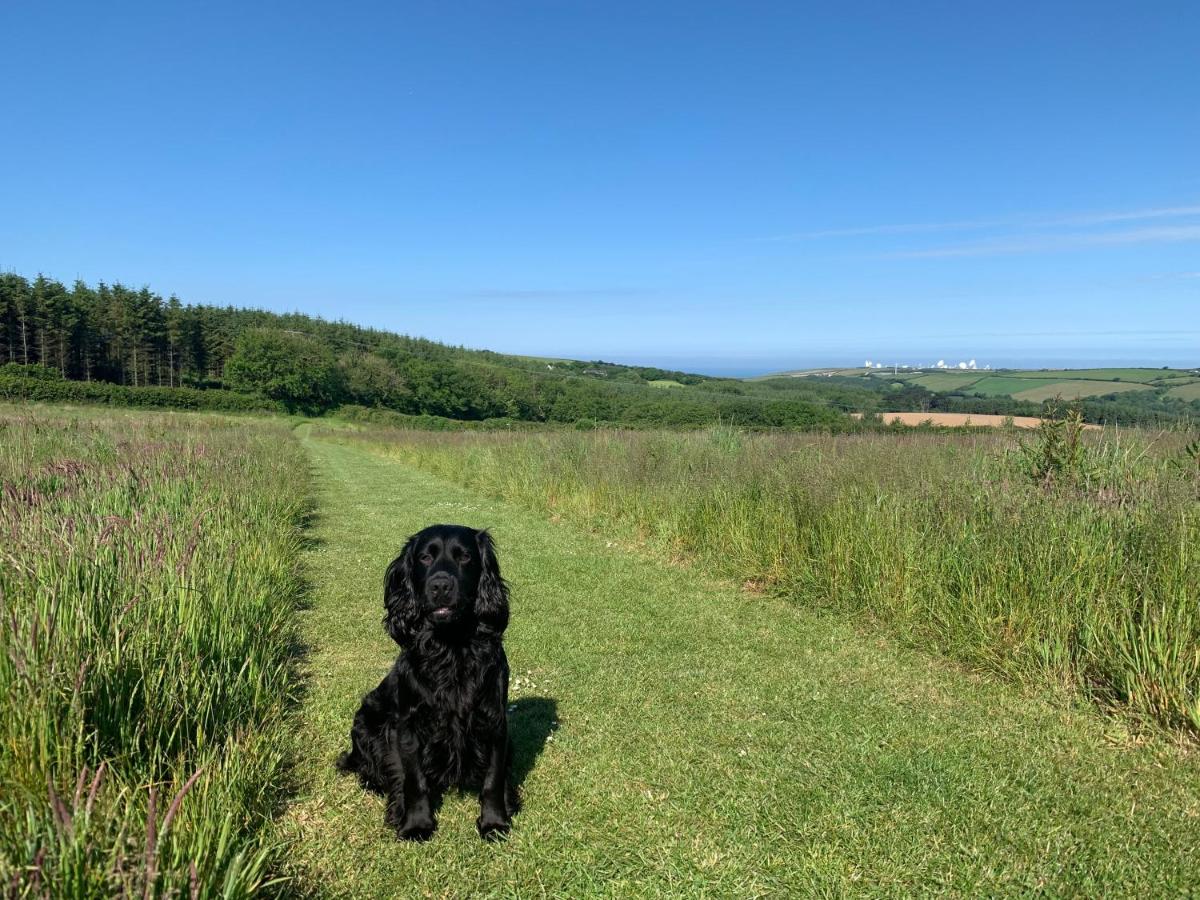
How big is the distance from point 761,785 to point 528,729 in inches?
55.8

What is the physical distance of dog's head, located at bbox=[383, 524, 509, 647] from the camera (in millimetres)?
3109

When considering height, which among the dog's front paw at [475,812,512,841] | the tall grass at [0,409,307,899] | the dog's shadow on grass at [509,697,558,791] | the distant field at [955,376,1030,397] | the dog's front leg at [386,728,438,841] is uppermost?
the distant field at [955,376,1030,397]

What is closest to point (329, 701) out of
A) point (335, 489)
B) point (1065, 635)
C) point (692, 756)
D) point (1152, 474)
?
point (692, 756)

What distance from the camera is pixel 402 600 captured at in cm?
323

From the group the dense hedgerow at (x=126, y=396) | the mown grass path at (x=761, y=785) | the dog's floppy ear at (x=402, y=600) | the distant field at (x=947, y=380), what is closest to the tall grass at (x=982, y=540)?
the mown grass path at (x=761, y=785)

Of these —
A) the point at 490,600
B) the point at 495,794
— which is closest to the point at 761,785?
the point at 495,794

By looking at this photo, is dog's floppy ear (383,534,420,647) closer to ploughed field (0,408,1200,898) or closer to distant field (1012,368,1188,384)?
ploughed field (0,408,1200,898)

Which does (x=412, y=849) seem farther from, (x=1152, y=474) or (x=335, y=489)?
(x=335, y=489)

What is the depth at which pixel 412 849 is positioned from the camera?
2936 millimetres

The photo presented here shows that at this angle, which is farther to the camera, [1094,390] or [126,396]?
[126,396]

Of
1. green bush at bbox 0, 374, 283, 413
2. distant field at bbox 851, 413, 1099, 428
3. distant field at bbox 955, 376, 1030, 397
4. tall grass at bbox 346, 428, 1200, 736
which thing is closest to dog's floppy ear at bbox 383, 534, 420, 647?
tall grass at bbox 346, 428, 1200, 736

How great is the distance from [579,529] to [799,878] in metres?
8.37

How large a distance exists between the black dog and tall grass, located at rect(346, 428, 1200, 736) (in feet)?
11.9

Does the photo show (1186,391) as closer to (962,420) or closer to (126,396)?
(962,420)
